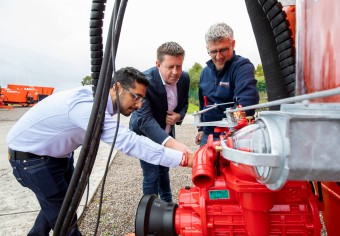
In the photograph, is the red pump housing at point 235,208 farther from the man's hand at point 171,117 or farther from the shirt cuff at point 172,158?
the man's hand at point 171,117

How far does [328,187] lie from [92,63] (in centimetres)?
121

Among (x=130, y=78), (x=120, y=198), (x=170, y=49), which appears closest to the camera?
(x=130, y=78)

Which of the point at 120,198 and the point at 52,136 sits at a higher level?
the point at 52,136

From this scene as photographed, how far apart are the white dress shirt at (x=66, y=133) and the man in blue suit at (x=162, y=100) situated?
33 cm

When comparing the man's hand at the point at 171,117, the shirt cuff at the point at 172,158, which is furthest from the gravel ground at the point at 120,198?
the shirt cuff at the point at 172,158

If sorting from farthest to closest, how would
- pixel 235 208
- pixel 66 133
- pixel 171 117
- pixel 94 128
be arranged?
pixel 171 117
pixel 66 133
pixel 235 208
pixel 94 128

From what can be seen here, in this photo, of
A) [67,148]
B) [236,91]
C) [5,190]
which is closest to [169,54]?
[236,91]

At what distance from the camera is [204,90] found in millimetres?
2414

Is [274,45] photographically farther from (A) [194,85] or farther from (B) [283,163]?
(A) [194,85]

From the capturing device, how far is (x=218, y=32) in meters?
1.98

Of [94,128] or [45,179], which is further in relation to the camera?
[45,179]

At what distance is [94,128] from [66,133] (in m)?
0.86

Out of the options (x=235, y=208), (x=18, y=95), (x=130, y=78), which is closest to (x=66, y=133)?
(x=130, y=78)

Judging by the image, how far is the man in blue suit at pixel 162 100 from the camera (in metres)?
2.26
